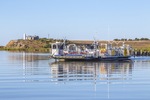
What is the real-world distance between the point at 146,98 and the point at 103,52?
73.8 m

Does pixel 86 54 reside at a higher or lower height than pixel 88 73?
higher

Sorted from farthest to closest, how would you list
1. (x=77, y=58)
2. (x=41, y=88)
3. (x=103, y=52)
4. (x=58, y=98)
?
(x=103, y=52), (x=77, y=58), (x=41, y=88), (x=58, y=98)

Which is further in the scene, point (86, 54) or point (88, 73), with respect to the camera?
point (86, 54)

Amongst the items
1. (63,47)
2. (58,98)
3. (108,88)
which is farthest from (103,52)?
(58,98)

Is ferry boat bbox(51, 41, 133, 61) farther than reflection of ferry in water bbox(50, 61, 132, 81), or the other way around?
ferry boat bbox(51, 41, 133, 61)

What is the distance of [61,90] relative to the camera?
29.8m

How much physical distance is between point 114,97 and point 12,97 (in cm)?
648

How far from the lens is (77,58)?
9100cm

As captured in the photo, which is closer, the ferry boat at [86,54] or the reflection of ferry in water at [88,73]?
the reflection of ferry in water at [88,73]

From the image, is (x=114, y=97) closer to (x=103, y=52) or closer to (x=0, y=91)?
(x=0, y=91)

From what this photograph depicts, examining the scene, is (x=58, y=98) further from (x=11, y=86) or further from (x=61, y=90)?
(x=11, y=86)

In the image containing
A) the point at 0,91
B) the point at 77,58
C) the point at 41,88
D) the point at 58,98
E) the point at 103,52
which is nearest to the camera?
the point at 58,98

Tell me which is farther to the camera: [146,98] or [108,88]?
[108,88]

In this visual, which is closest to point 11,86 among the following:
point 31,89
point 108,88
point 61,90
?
point 31,89
